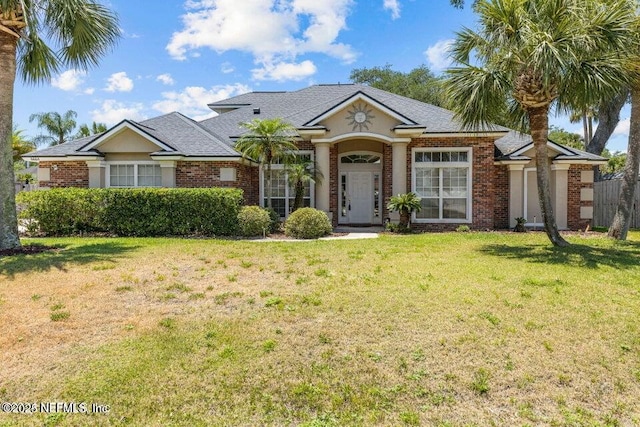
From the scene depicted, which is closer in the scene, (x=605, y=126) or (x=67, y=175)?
(x=67, y=175)

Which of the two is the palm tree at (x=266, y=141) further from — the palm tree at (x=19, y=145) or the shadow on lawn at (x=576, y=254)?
the palm tree at (x=19, y=145)

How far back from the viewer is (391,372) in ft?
14.1

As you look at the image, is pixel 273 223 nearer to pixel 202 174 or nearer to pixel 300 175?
pixel 300 175

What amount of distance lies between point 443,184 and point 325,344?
42.2ft

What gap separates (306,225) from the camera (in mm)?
13625

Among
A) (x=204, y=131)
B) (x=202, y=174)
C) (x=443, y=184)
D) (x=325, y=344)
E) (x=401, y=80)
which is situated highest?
(x=401, y=80)

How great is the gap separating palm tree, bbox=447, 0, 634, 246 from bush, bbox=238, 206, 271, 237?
24.0 ft

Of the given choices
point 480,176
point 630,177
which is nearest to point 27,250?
point 480,176

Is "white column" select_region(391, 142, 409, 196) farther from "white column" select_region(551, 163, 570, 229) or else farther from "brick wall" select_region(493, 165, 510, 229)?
"white column" select_region(551, 163, 570, 229)

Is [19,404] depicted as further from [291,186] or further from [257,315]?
[291,186]

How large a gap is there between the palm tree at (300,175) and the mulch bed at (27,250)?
26.1 ft

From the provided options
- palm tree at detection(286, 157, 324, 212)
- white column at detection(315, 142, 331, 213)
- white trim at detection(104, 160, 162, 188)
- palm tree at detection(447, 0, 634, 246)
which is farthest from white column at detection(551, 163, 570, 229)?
white trim at detection(104, 160, 162, 188)

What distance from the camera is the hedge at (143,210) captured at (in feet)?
45.0

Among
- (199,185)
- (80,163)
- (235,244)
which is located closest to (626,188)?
(235,244)
